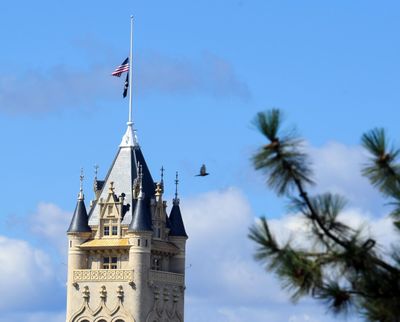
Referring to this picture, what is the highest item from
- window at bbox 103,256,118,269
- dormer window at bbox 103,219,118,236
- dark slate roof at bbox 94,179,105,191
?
dark slate roof at bbox 94,179,105,191

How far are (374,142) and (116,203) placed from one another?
90677 mm

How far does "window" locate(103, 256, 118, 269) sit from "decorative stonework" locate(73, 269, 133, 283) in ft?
3.74

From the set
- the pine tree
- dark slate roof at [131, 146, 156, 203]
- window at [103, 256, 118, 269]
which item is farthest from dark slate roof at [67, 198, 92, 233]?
the pine tree

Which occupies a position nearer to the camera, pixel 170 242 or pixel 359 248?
pixel 359 248

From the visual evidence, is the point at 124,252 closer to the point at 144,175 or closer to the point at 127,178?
the point at 127,178

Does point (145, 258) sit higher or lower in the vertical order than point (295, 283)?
higher

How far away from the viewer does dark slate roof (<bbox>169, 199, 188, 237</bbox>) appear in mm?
118062

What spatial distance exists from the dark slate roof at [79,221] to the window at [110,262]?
8.02 ft

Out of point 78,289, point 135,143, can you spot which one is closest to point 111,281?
point 78,289

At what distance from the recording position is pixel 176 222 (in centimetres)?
11844

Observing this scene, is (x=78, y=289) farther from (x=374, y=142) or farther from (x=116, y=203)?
(x=374, y=142)

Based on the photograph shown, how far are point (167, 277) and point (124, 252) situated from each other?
13.4 feet

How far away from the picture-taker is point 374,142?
2398cm

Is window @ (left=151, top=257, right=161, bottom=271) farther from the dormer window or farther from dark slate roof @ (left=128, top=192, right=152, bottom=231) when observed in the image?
the dormer window
